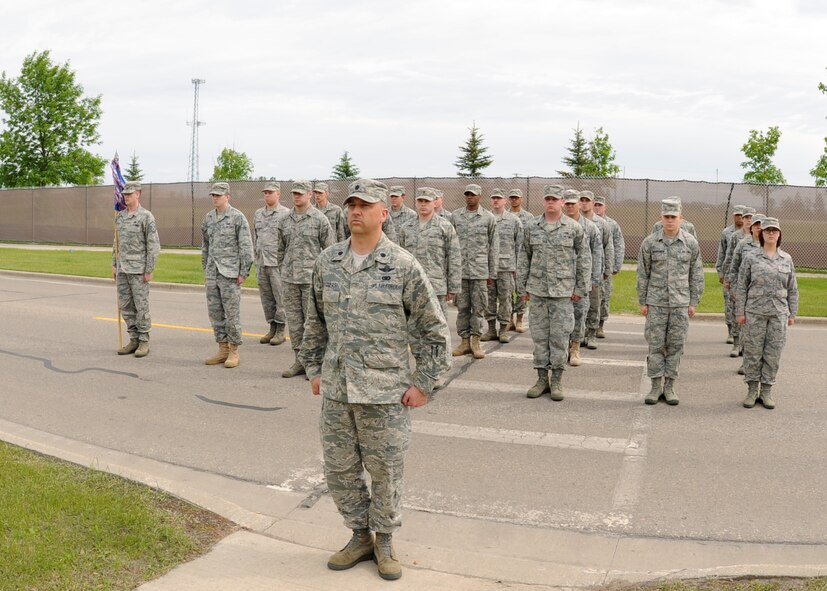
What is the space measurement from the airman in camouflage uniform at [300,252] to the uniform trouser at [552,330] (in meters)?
2.77

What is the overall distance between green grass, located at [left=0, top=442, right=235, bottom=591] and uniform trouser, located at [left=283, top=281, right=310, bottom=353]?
4.22m

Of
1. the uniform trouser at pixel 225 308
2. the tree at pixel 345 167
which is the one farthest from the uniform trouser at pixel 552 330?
Answer: the tree at pixel 345 167

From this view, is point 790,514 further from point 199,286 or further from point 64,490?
point 199,286

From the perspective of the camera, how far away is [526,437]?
7.18 metres

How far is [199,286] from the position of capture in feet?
61.3

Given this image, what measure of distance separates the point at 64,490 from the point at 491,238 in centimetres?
730

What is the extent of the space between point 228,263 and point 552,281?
13.3 ft

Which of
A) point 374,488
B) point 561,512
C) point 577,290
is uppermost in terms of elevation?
point 577,290

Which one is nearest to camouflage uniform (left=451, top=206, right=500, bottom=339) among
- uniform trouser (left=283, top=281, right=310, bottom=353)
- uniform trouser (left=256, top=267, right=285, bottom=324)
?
uniform trouser (left=283, top=281, right=310, bottom=353)

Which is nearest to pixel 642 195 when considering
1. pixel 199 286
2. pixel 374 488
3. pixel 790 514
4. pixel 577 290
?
pixel 199 286

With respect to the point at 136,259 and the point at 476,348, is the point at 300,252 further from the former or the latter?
the point at 476,348

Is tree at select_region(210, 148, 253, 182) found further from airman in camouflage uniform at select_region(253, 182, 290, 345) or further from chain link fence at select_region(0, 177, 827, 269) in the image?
airman in camouflage uniform at select_region(253, 182, 290, 345)

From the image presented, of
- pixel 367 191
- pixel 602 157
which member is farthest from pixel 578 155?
pixel 367 191

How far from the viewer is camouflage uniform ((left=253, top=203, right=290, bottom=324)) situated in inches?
472
